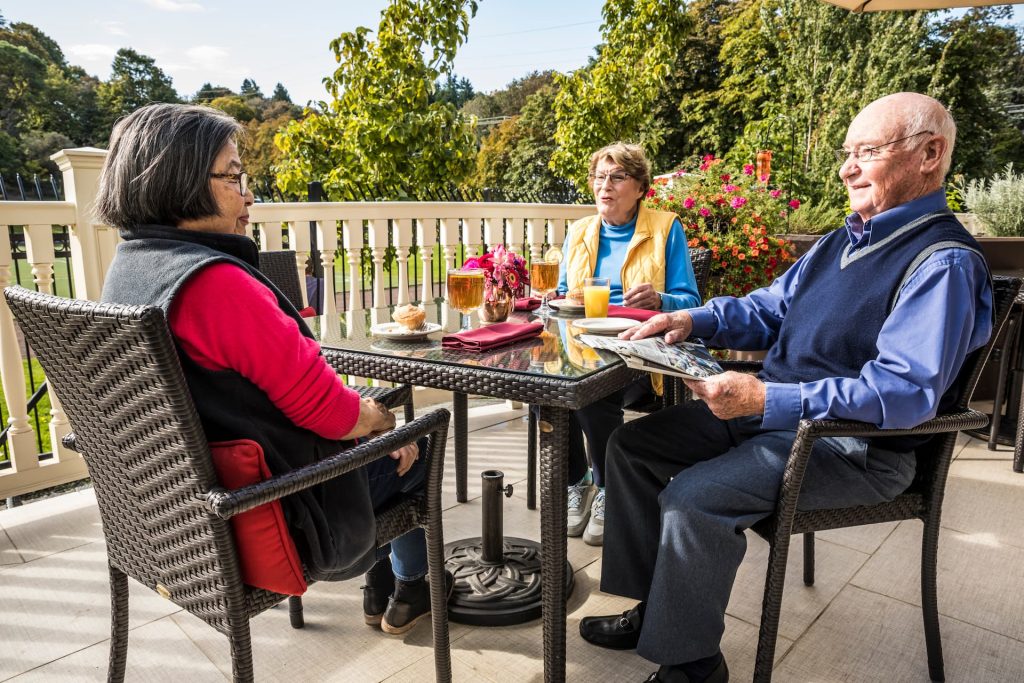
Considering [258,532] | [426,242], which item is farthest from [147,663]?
[426,242]

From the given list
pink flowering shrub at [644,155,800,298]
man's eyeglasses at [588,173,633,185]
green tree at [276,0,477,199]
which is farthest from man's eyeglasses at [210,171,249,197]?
green tree at [276,0,477,199]

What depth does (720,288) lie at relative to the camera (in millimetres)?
4336

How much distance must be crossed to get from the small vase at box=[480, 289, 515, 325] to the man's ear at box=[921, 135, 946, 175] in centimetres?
116

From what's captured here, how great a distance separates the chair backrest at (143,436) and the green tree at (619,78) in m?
7.57

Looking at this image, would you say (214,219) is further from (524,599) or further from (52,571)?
(52,571)

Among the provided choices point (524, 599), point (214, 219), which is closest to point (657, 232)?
point (524, 599)

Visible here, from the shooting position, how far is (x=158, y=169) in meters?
1.18

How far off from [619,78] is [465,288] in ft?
23.2

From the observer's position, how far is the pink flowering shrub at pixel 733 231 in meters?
4.22

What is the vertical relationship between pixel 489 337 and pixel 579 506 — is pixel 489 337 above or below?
above

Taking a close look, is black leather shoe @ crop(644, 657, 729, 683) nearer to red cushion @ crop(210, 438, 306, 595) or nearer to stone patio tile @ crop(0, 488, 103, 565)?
red cushion @ crop(210, 438, 306, 595)

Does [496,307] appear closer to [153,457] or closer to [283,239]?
[153,457]

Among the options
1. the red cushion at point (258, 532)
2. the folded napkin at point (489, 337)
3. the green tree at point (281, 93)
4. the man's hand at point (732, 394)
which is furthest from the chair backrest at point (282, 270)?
the green tree at point (281, 93)

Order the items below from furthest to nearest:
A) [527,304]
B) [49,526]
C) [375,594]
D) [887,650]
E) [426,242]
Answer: [426,242], [49,526], [527,304], [375,594], [887,650]
